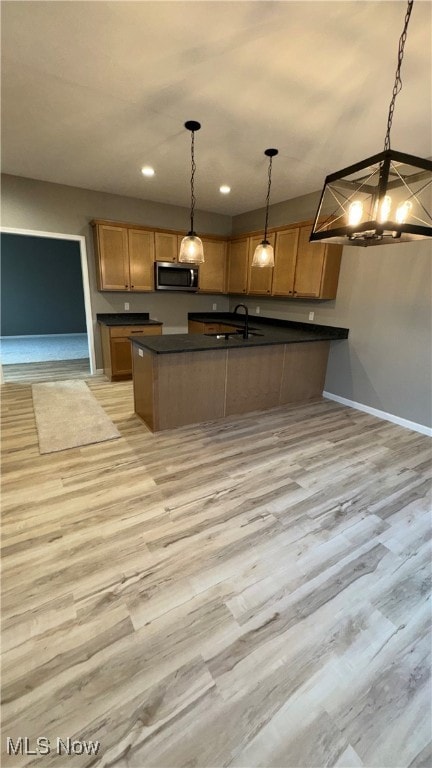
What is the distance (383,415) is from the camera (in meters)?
3.86

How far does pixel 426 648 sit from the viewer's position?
1351 mm

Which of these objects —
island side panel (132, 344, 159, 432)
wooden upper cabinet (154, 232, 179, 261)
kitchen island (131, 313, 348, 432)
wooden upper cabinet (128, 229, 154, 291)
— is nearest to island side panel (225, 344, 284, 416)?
kitchen island (131, 313, 348, 432)

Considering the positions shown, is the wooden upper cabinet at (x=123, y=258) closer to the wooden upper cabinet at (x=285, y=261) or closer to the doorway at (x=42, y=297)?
the wooden upper cabinet at (x=285, y=261)

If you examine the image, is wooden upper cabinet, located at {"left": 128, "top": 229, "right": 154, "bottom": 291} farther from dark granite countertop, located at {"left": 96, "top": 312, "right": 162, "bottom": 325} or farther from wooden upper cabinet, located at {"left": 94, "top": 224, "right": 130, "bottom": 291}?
dark granite countertop, located at {"left": 96, "top": 312, "right": 162, "bottom": 325}

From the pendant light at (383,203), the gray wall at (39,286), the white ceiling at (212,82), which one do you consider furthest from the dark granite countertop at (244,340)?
the gray wall at (39,286)

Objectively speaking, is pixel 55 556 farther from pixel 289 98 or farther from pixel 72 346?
pixel 72 346

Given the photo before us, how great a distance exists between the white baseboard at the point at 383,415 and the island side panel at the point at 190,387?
1.81 metres

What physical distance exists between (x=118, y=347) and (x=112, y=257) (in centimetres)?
137

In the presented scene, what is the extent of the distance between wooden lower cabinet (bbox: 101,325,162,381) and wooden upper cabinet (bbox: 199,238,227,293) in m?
1.38

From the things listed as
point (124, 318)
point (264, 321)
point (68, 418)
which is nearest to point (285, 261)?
point (264, 321)

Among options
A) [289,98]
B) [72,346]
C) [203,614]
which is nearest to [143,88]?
[289,98]

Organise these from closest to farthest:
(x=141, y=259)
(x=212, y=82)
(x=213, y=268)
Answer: (x=212, y=82)
(x=141, y=259)
(x=213, y=268)

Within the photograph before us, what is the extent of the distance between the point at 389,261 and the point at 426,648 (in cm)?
357

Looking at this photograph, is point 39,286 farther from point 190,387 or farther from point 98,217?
point 190,387
